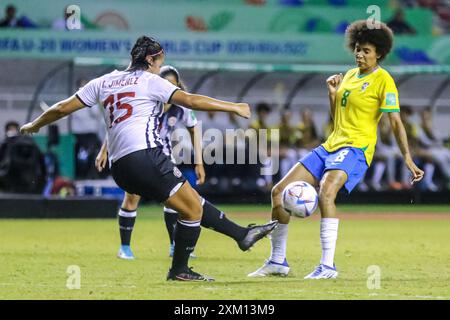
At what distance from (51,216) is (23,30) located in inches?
208

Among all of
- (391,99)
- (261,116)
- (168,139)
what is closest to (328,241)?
(391,99)

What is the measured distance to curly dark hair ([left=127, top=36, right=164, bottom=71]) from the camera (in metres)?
9.98

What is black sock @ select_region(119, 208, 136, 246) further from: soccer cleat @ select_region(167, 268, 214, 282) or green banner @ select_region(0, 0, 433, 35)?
green banner @ select_region(0, 0, 433, 35)

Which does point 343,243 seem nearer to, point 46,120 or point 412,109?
point 46,120

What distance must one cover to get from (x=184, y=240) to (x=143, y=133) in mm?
1007

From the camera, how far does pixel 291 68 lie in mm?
22469

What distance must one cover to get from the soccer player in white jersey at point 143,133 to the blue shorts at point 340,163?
56.1 inches

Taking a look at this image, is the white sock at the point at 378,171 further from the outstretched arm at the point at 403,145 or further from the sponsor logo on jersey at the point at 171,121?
the outstretched arm at the point at 403,145

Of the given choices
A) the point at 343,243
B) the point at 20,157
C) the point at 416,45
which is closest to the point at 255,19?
the point at 416,45

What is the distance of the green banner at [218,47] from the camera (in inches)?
936

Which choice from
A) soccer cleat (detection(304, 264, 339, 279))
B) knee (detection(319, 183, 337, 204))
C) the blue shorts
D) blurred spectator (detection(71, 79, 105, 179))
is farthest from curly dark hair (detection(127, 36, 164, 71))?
blurred spectator (detection(71, 79, 105, 179))

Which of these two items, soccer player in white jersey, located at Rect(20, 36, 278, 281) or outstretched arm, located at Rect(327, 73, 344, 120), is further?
outstretched arm, located at Rect(327, 73, 344, 120)

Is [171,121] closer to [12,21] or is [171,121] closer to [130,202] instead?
[130,202]

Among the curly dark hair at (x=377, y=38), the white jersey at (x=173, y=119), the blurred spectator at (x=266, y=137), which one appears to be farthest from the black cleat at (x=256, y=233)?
the blurred spectator at (x=266, y=137)
